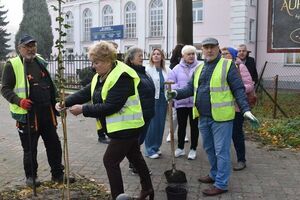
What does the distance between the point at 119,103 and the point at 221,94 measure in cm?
140

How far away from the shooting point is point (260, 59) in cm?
2781

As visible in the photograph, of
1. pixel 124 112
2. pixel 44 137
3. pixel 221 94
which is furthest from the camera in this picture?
pixel 44 137

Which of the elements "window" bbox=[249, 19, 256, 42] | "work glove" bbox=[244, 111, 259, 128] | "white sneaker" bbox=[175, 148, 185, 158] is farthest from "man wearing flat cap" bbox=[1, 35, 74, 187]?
"window" bbox=[249, 19, 256, 42]

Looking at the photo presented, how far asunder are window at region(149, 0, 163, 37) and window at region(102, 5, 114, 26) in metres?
4.81

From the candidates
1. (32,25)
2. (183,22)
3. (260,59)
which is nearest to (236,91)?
(183,22)

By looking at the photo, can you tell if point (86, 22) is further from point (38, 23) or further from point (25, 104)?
point (25, 104)

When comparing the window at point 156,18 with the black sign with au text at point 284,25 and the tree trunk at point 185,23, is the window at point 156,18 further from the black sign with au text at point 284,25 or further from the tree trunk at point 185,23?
the black sign with au text at point 284,25

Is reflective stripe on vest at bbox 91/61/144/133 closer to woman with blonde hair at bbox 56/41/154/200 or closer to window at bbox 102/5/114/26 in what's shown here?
woman with blonde hair at bbox 56/41/154/200

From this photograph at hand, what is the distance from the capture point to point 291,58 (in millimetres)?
26641

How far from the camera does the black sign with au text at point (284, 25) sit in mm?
10273

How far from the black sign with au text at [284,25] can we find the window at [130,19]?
24698 mm

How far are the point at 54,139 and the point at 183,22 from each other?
7.65 metres

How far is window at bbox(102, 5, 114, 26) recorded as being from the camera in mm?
36719

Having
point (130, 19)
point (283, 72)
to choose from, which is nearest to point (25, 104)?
point (283, 72)
